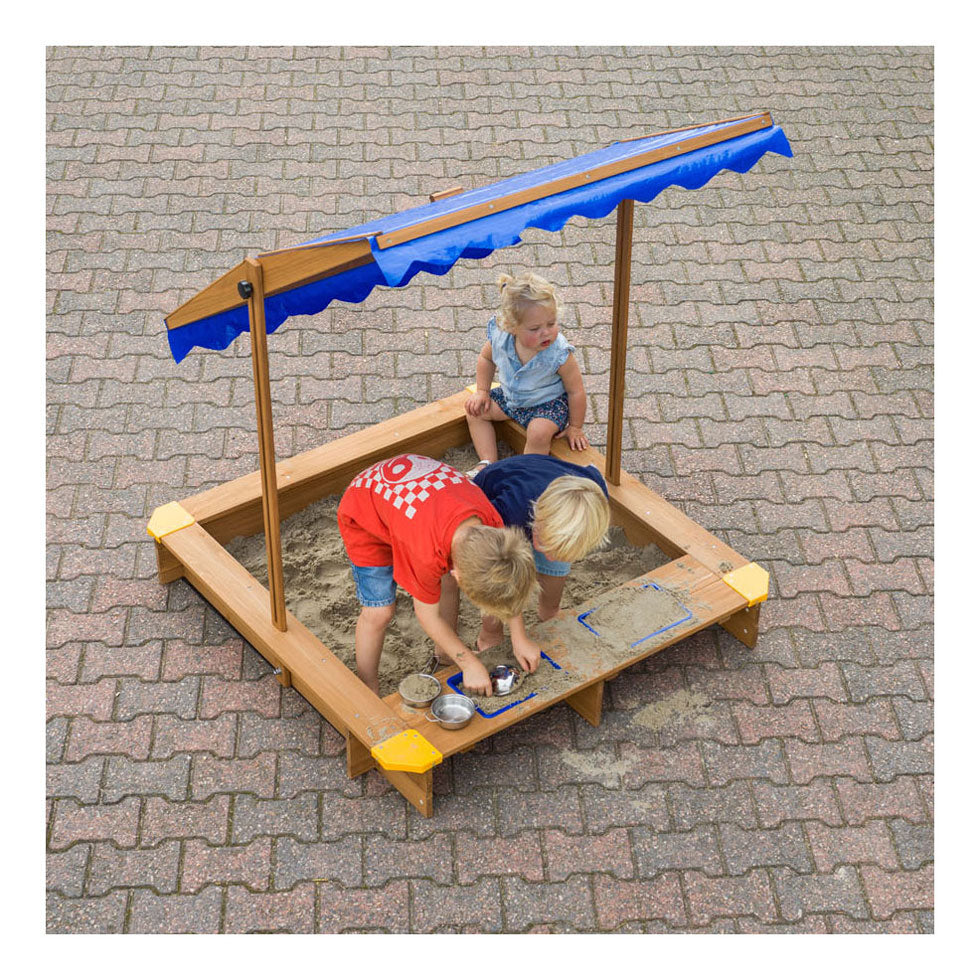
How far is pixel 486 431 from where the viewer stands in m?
5.78

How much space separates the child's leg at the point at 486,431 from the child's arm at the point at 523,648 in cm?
126

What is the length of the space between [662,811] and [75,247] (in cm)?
465

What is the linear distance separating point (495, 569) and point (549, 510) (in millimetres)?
340

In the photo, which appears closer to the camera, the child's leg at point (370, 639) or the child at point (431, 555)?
the child at point (431, 555)

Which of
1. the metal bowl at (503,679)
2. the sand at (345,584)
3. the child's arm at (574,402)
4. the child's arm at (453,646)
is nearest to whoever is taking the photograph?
the child's arm at (453,646)

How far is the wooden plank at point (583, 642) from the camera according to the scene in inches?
177

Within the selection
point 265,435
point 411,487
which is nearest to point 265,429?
point 265,435

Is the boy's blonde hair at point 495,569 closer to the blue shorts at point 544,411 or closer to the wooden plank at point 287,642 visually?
the wooden plank at point 287,642

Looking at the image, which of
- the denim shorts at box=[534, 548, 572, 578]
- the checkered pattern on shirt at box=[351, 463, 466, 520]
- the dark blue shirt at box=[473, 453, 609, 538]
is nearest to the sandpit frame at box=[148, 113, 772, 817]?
the denim shorts at box=[534, 548, 572, 578]

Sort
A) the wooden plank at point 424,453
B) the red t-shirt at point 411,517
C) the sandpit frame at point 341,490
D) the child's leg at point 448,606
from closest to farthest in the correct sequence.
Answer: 1. the sandpit frame at point 341,490
2. the red t-shirt at point 411,517
3. the child's leg at point 448,606
4. the wooden plank at point 424,453

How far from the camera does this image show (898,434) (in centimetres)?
628

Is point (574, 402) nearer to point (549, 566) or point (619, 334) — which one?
point (619, 334)

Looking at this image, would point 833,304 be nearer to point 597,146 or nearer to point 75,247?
point 597,146

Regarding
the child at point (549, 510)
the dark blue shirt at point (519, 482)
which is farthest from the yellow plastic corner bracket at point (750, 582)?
the dark blue shirt at point (519, 482)
